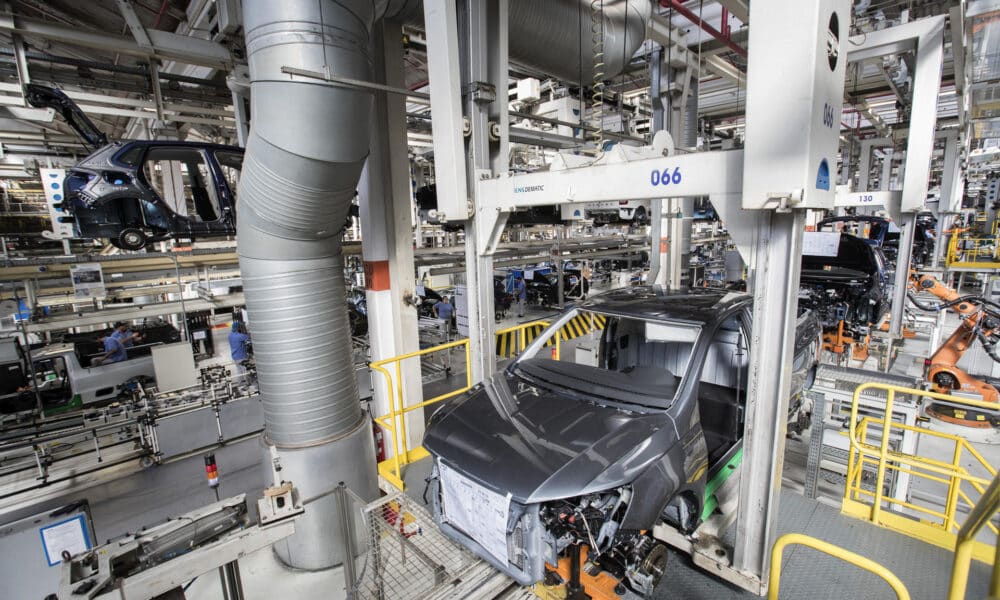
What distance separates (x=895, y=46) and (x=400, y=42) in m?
5.80

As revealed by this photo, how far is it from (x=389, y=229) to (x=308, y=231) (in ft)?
5.20

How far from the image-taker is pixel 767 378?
7.47 feet

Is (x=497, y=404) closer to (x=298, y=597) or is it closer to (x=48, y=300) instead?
(x=298, y=597)

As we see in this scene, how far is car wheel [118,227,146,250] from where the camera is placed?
4871mm

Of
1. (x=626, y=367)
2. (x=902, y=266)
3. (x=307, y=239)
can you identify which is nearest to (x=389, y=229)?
(x=307, y=239)

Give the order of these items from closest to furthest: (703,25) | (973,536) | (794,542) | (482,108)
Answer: (973,536)
(794,542)
(482,108)
(703,25)

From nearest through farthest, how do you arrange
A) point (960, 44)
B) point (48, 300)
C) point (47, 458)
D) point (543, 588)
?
point (543, 588)
point (47, 458)
point (48, 300)
point (960, 44)

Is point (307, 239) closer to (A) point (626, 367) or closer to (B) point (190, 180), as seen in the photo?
(A) point (626, 367)

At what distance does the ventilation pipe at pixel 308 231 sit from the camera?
3137 millimetres

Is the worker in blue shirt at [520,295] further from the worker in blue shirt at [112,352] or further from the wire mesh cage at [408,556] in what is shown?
the wire mesh cage at [408,556]

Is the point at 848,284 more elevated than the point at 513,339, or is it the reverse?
the point at 848,284

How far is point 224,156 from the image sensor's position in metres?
5.38

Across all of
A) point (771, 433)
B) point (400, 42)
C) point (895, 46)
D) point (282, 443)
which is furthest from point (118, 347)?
point (895, 46)

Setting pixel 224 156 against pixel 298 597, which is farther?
pixel 224 156
